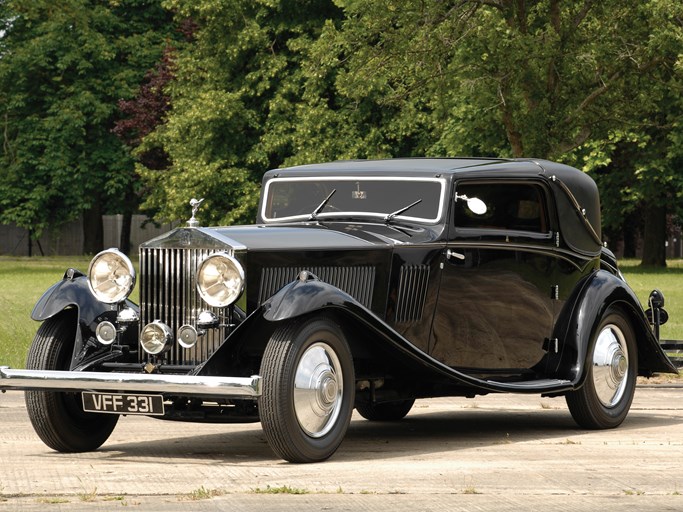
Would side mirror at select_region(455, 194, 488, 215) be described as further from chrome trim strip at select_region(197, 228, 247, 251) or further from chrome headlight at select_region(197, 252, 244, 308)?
chrome headlight at select_region(197, 252, 244, 308)

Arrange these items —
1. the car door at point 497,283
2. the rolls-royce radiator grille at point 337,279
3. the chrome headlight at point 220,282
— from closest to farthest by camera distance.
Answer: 1. the chrome headlight at point 220,282
2. the rolls-royce radiator grille at point 337,279
3. the car door at point 497,283

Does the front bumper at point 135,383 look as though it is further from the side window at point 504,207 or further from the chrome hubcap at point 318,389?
the side window at point 504,207

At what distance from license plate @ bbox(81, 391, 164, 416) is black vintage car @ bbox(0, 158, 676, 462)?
1 centimetres

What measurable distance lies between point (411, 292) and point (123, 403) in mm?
2228

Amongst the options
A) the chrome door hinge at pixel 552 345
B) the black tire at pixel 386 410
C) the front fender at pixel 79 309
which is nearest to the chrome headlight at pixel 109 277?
the front fender at pixel 79 309

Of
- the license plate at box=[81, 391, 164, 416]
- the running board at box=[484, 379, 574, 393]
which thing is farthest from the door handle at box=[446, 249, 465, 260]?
the license plate at box=[81, 391, 164, 416]

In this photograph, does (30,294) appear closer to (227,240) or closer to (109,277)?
(109,277)

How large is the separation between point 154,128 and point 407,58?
22719 mm

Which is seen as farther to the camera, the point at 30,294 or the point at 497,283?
the point at 30,294

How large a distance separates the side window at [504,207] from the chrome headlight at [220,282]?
79.8 inches

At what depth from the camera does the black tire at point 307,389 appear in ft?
26.9

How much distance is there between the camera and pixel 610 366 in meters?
10.7

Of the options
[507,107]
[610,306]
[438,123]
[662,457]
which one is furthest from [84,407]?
[438,123]

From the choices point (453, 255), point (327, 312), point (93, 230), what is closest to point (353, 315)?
point (327, 312)
